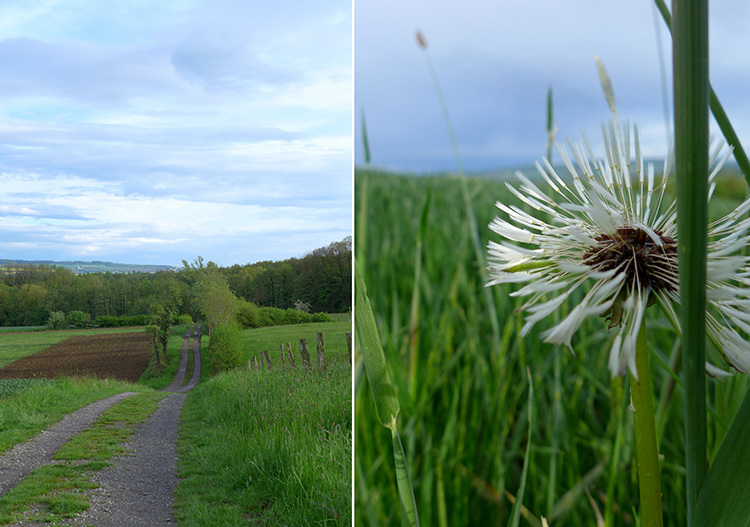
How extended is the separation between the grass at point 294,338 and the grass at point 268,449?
0.06 metres

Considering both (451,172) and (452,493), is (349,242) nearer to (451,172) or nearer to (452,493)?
(451,172)

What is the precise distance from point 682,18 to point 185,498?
1.84 m

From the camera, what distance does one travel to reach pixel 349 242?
2.05 meters

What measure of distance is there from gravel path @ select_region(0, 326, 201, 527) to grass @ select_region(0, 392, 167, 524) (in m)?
0.02

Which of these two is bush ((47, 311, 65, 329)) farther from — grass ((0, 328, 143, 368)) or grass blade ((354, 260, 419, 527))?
grass blade ((354, 260, 419, 527))

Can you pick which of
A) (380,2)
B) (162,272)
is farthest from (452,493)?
(162,272)

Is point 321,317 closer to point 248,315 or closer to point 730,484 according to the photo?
point 248,315

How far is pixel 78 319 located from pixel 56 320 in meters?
0.06

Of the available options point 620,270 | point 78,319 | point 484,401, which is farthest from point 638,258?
point 78,319

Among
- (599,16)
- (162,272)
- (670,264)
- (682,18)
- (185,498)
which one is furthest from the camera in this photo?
(162,272)

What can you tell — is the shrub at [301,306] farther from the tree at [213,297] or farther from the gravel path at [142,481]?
the gravel path at [142,481]

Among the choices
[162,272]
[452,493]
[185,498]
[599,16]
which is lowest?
[185,498]

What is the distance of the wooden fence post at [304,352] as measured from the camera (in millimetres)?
2072

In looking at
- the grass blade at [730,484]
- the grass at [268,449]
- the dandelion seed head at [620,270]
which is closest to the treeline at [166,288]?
the grass at [268,449]
